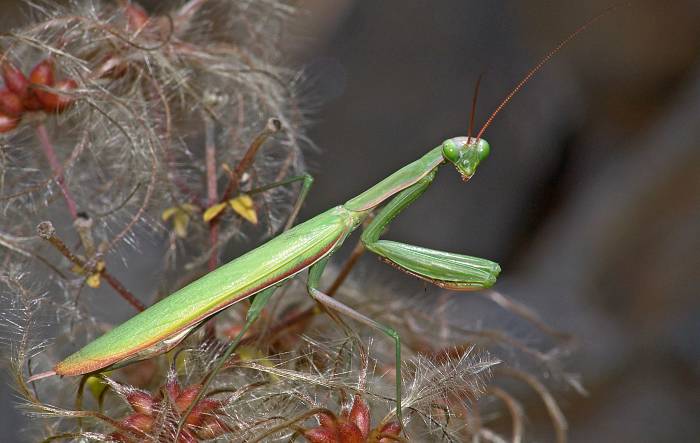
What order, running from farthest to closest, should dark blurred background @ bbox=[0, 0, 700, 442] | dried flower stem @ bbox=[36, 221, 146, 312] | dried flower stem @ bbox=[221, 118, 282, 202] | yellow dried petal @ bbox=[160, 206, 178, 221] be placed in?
1. dark blurred background @ bbox=[0, 0, 700, 442]
2. yellow dried petal @ bbox=[160, 206, 178, 221]
3. dried flower stem @ bbox=[221, 118, 282, 202]
4. dried flower stem @ bbox=[36, 221, 146, 312]

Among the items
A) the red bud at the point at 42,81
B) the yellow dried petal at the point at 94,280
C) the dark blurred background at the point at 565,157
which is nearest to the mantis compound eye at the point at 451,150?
the yellow dried petal at the point at 94,280

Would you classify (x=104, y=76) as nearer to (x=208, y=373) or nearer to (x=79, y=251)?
(x=79, y=251)

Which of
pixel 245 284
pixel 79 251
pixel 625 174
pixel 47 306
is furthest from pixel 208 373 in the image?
pixel 625 174

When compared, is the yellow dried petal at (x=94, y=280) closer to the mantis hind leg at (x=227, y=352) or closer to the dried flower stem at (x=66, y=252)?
the dried flower stem at (x=66, y=252)

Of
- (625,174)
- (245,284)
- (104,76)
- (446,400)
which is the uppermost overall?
(104,76)

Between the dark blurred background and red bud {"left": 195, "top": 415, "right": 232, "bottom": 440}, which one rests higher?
red bud {"left": 195, "top": 415, "right": 232, "bottom": 440}

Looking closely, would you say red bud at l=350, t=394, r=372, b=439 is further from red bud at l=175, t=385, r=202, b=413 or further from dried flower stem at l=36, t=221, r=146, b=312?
dried flower stem at l=36, t=221, r=146, b=312

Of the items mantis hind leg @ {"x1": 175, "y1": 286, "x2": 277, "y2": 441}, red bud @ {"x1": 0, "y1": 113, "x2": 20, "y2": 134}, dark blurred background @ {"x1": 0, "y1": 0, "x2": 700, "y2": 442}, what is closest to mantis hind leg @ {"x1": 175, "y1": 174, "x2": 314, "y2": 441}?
mantis hind leg @ {"x1": 175, "y1": 286, "x2": 277, "y2": 441}
